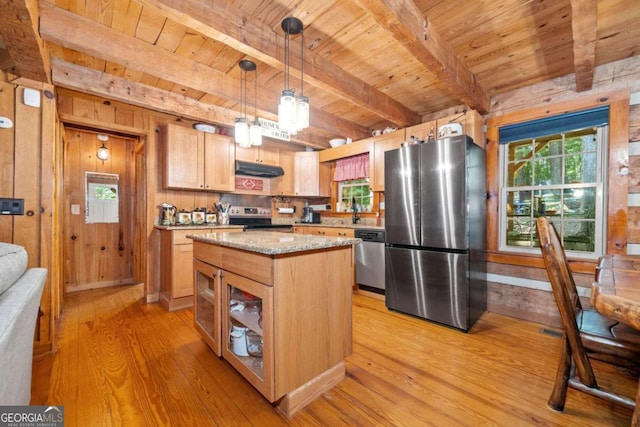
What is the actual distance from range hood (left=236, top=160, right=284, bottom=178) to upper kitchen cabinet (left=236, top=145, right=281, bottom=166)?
12 centimetres

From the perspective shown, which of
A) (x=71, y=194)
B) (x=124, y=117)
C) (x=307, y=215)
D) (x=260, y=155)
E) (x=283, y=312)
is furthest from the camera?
(x=307, y=215)

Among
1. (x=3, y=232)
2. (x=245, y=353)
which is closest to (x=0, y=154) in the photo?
(x=3, y=232)

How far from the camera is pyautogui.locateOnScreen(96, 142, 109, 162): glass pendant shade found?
3867mm

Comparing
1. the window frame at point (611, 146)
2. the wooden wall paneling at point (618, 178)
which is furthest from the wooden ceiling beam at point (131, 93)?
the wooden wall paneling at point (618, 178)

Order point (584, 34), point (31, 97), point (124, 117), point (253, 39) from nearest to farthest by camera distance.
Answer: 1. point (584, 34)
2. point (253, 39)
3. point (31, 97)
4. point (124, 117)

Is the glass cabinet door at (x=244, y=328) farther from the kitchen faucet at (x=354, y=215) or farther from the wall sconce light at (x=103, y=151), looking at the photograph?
the wall sconce light at (x=103, y=151)

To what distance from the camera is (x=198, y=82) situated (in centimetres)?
245

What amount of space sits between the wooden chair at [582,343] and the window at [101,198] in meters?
4.92

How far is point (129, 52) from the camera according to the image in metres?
2.04

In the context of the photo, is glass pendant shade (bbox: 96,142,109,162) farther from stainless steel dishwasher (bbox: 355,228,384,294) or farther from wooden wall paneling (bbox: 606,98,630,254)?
wooden wall paneling (bbox: 606,98,630,254)

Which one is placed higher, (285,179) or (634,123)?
(634,123)

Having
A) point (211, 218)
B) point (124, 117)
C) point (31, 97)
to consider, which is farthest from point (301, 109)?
point (124, 117)

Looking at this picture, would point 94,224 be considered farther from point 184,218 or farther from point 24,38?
point 24,38

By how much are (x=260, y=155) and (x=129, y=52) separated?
7.11ft
